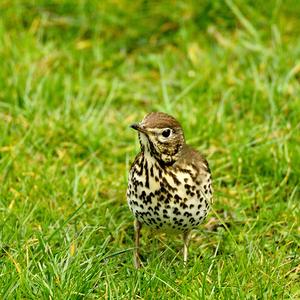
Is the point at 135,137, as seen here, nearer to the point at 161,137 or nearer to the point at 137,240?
the point at 137,240

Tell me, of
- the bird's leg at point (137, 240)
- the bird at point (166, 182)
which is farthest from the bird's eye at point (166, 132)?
the bird's leg at point (137, 240)

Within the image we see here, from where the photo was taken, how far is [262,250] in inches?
196

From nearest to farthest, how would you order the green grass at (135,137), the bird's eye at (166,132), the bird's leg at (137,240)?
1. the green grass at (135,137)
2. the bird's eye at (166,132)
3. the bird's leg at (137,240)

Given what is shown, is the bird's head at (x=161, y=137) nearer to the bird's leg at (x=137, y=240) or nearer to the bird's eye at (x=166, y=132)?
the bird's eye at (x=166, y=132)

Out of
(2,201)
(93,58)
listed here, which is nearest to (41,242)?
(2,201)

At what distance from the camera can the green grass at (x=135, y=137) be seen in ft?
14.9

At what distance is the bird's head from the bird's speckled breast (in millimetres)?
46

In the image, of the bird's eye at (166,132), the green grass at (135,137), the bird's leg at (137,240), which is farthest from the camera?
the bird's leg at (137,240)

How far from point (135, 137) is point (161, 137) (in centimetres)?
168

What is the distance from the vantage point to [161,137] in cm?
468

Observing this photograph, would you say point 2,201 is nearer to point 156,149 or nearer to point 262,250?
point 156,149

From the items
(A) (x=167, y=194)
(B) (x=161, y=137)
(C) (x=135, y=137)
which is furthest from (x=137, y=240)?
(C) (x=135, y=137)

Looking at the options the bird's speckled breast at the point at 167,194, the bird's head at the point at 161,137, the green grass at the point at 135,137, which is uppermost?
the bird's head at the point at 161,137

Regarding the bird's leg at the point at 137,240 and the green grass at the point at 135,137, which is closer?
the green grass at the point at 135,137
